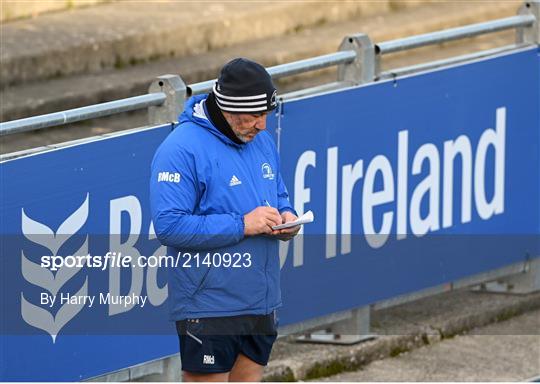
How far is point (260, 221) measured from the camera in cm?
561

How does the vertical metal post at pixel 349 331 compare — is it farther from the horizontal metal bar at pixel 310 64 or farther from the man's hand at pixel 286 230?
the man's hand at pixel 286 230

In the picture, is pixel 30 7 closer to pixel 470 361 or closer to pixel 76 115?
pixel 470 361

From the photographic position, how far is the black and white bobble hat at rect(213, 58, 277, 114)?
18.4ft

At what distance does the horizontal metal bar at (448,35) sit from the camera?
816 centimetres

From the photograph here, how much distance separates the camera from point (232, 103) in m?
5.62

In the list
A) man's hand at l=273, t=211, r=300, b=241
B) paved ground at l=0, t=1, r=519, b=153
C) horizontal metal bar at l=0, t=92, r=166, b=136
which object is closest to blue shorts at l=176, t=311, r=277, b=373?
man's hand at l=273, t=211, r=300, b=241

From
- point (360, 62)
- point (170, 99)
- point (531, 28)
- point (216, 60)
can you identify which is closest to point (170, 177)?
point (170, 99)

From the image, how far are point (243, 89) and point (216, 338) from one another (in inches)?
35.0

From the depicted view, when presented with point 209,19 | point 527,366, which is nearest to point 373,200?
point 527,366

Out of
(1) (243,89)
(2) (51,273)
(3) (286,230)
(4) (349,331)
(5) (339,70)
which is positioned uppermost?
(5) (339,70)

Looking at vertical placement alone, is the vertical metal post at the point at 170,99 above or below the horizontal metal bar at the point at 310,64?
below

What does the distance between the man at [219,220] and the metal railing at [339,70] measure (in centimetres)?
106

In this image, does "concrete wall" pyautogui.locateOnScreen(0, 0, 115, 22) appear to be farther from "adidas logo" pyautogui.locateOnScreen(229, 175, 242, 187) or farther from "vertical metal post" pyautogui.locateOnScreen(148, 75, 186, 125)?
"adidas logo" pyautogui.locateOnScreen(229, 175, 242, 187)

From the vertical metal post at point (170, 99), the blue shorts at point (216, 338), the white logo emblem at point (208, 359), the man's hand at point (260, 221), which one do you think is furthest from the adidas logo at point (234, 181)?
the vertical metal post at point (170, 99)
